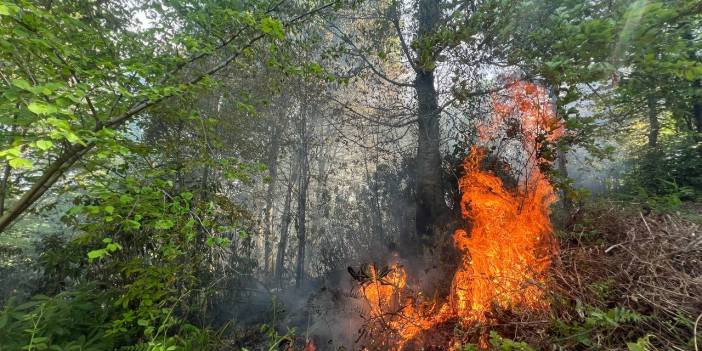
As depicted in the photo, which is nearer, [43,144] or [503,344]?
[43,144]

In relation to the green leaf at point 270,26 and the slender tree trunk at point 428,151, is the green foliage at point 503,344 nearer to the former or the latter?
the green leaf at point 270,26

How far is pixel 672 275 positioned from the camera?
318 centimetres

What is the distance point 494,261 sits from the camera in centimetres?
545

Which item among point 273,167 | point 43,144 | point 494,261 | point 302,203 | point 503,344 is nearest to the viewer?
point 43,144

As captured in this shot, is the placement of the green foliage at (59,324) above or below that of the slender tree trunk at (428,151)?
below

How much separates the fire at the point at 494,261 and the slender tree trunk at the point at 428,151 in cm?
91

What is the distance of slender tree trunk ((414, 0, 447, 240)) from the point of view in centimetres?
816

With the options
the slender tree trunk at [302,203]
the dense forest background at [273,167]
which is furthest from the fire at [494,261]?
the slender tree trunk at [302,203]

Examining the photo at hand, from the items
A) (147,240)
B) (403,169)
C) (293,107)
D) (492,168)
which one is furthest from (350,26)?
(147,240)

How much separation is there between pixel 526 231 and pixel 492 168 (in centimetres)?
289

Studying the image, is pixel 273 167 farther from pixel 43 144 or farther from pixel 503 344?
pixel 43 144

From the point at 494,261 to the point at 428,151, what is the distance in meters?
3.70

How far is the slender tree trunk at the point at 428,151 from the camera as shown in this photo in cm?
816

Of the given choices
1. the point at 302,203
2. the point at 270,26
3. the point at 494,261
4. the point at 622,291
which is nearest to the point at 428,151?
the point at 494,261
